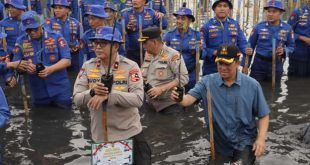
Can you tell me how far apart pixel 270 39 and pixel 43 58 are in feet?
15.5

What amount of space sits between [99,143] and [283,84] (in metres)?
6.81

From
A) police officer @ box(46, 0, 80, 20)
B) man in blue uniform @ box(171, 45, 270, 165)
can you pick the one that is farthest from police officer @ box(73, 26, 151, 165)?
police officer @ box(46, 0, 80, 20)

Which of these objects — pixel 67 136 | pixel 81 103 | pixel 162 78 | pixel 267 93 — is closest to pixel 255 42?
pixel 267 93

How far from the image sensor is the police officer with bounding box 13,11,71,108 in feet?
23.1

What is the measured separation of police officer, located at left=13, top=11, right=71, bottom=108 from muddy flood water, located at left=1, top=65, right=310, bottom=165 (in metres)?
0.54

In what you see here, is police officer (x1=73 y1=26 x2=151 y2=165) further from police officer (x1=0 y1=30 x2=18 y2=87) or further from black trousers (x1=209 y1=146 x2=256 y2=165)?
police officer (x1=0 y1=30 x2=18 y2=87)

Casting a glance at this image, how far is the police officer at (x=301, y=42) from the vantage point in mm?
10078

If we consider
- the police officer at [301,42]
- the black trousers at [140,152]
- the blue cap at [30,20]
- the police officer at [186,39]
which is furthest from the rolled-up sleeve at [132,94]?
the police officer at [301,42]

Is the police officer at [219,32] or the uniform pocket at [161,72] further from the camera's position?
the police officer at [219,32]

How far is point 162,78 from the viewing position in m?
7.32

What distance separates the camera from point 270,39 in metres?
9.33

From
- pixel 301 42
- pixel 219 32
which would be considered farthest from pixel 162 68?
pixel 301 42

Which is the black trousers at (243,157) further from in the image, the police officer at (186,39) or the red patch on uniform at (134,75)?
the police officer at (186,39)

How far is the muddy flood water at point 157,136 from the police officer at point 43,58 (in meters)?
0.54
